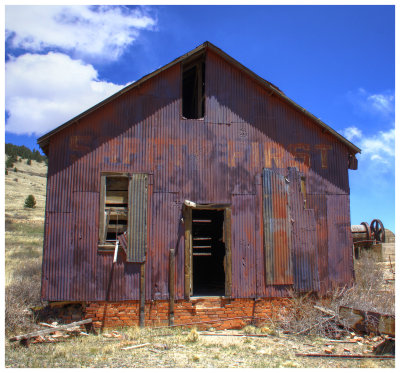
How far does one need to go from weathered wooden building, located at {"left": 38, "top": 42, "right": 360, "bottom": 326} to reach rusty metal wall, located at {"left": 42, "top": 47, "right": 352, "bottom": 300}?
30mm

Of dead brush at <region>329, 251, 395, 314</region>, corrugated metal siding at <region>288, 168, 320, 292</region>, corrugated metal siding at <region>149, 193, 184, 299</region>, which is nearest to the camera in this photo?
dead brush at <region>329, 251, 395, 314</region>

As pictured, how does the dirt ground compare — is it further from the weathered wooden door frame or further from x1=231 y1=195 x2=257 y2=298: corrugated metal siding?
x1=231 y1=195 x2=257 y2=298: corrugated metal siding

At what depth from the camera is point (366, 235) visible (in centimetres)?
1836

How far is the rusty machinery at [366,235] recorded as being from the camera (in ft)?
59.1

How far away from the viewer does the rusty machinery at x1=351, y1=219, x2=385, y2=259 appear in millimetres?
18000

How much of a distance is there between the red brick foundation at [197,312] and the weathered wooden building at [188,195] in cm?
4

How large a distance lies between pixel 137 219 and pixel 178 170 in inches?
70.7

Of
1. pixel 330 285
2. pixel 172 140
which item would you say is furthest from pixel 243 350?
pixel 172 140

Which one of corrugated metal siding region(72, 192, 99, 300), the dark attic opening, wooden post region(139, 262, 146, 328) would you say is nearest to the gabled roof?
corrugated metal siding region(72, 192, 99, 300)

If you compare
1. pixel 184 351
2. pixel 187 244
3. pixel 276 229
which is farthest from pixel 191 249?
pixel 184 351

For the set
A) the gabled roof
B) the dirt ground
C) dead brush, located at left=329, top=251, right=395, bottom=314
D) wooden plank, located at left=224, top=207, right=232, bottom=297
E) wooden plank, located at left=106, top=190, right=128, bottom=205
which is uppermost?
the gabled roof

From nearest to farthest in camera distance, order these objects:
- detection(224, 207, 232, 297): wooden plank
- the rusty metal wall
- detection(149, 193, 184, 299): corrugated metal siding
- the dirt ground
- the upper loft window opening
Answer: the dirt ground, the rusty metal wall, detection(149, 193, 184, 299): corrugated metal siding, detection(224, 207, 232, 297): wooden plank, the upper loft window opening

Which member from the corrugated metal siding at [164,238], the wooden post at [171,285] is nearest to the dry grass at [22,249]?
the corrugated metal siding at [164,238]

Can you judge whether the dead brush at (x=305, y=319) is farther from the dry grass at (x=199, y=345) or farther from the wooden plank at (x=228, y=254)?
the wooden plank at (x=228, y=254)
